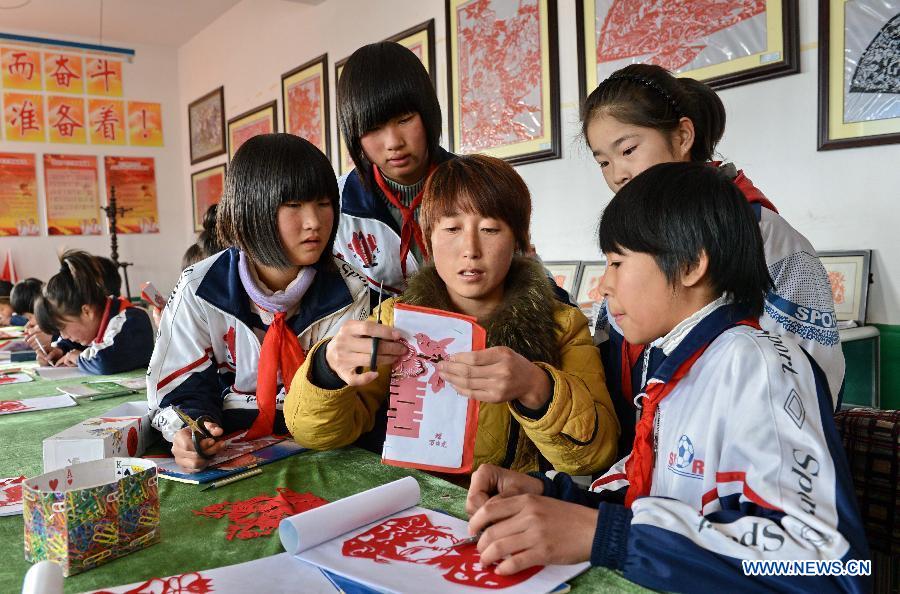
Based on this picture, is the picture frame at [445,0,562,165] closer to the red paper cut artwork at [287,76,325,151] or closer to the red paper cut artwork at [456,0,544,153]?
the red paper cut artwork at [456,0,544,153]

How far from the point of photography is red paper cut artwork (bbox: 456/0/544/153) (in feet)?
10.3

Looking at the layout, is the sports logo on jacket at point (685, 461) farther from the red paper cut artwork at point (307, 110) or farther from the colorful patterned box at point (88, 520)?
the red paper cut artwork at point (307, 110)

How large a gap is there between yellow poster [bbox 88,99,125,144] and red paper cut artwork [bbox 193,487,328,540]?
261 inches

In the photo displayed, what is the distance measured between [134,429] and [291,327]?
0.36 metres

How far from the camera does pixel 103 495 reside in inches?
31.9

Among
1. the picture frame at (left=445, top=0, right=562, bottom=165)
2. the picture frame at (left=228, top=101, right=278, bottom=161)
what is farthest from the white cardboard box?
the picture frame at (left=228, top=101, right=278, bottom=161)

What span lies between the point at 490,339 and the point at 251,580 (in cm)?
57

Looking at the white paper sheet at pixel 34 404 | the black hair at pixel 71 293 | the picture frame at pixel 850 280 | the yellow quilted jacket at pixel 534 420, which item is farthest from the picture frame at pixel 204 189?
the yellow quilted jacket at pixel 534 420

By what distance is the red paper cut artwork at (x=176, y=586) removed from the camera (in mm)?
712

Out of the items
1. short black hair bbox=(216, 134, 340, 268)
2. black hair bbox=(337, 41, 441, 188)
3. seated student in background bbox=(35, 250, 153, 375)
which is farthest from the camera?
seated student in background bbox=(35, 250, 153, 375)

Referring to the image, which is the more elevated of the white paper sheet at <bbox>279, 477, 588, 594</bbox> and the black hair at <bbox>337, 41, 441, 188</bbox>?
the black hair at <bbox>337, 41, 441, 188</bbox>

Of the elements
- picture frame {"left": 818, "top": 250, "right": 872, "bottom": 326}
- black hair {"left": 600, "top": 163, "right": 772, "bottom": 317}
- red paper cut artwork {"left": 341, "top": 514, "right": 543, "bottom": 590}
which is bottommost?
red paper cut artwork {"left": 341, "top": 514, "right": 543, "bottom": 590}

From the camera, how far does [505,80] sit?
3.28 m

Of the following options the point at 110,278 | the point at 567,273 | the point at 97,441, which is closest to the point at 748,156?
the point at 567,273
